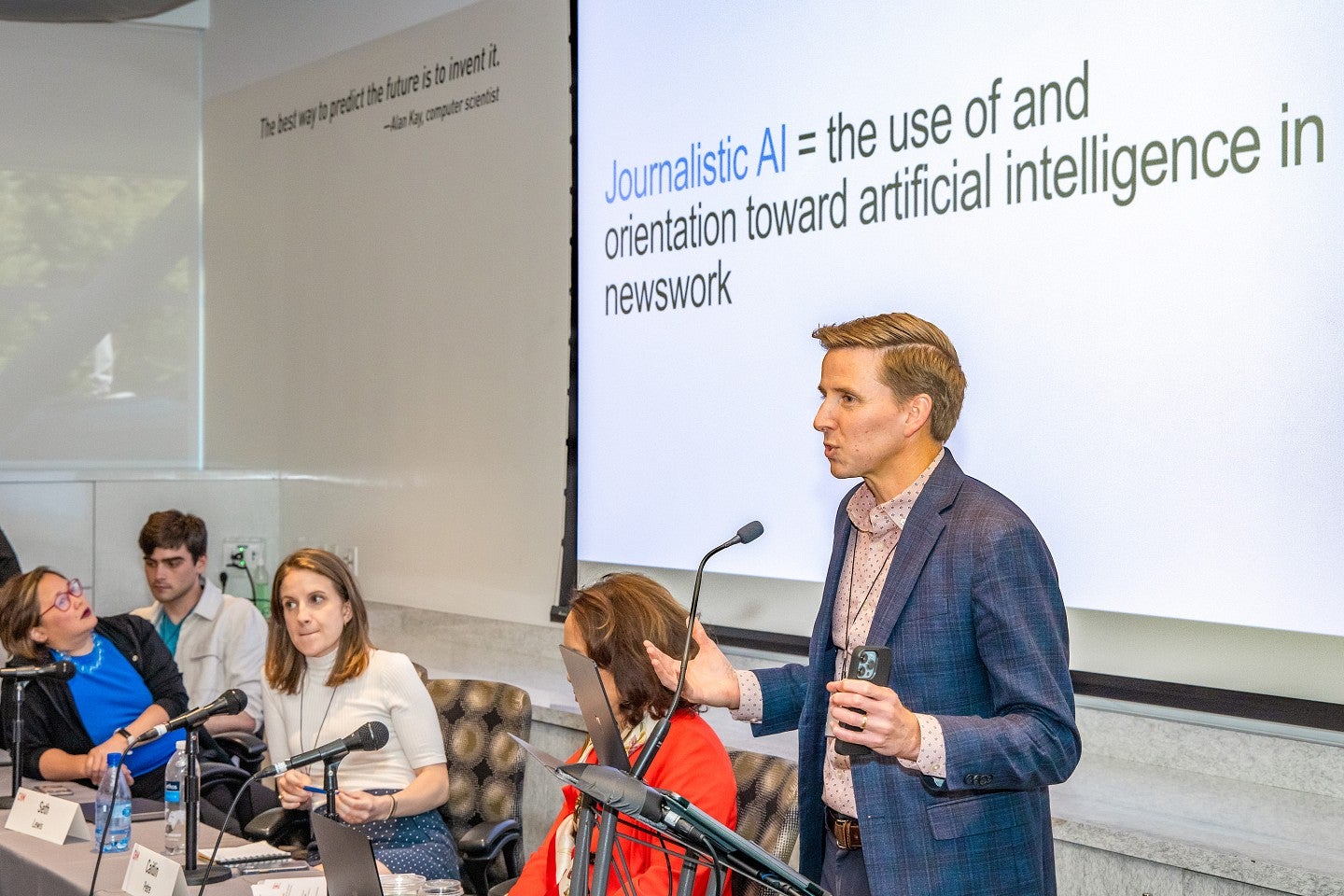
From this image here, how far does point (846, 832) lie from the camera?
81.1 inches

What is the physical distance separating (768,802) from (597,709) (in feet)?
3.23

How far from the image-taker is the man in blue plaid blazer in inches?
72.4

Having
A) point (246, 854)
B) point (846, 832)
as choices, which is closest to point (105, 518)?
point (246, 854)

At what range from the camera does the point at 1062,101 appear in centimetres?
318

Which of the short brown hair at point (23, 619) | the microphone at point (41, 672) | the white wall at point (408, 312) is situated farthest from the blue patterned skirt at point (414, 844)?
the white wall at point (408, 312)

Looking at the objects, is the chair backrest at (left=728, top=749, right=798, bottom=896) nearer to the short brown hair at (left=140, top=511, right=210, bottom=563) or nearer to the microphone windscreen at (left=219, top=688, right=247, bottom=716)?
the microphone windscreen at (left=219, top=688, right=247, bottom=716)

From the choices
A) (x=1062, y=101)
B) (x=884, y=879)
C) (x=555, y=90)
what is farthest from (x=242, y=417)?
(x=884, y=879)

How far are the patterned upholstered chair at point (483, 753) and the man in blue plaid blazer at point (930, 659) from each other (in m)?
1.37

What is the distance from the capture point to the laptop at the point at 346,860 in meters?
2.02

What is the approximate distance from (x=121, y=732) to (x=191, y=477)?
2.72 meters

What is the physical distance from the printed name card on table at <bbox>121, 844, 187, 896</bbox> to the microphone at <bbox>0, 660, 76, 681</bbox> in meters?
0.81

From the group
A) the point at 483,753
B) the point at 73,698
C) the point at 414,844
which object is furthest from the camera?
the point at 73,698

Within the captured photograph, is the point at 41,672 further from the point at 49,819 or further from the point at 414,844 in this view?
the point at 414,844

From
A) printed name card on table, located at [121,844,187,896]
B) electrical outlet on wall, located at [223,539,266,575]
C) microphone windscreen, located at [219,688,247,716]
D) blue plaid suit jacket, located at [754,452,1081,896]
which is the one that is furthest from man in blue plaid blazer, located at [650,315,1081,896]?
electrical outlet on wall, located at [223,539,266,575]
